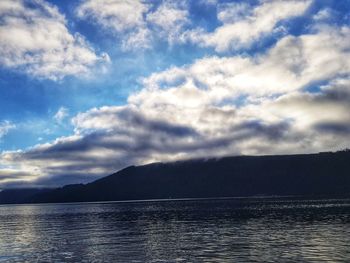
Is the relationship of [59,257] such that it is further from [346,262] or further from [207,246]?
[346,262]

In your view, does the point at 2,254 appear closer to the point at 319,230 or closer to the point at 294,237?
the point at 294,237

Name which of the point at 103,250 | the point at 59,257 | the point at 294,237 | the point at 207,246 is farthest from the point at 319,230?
the point at 59,257

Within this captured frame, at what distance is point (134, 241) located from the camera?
300 feet

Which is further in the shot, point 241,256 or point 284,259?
point 241,256

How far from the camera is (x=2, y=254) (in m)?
77.9

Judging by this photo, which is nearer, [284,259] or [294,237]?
[284,259]

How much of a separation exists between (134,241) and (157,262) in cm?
3059

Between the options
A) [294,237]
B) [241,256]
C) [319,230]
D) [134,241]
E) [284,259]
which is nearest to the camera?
[284,259]

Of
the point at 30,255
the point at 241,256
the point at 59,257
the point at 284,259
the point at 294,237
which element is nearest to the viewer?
the point at 284,259

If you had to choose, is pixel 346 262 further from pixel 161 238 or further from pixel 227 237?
pixel 161 238

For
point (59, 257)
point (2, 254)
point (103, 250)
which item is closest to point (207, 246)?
point (103, 250)

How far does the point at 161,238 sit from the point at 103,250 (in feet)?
72.4

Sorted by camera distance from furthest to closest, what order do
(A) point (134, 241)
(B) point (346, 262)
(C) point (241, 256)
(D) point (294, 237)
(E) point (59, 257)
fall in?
(A) point (134, 241) < (D) point (294, 237) < (E) point (59, 257) < (C) point (241, 256) < (B) point (346, 262)

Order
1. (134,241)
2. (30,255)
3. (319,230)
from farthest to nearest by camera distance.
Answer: (319,230), (134,241), (30,255)
